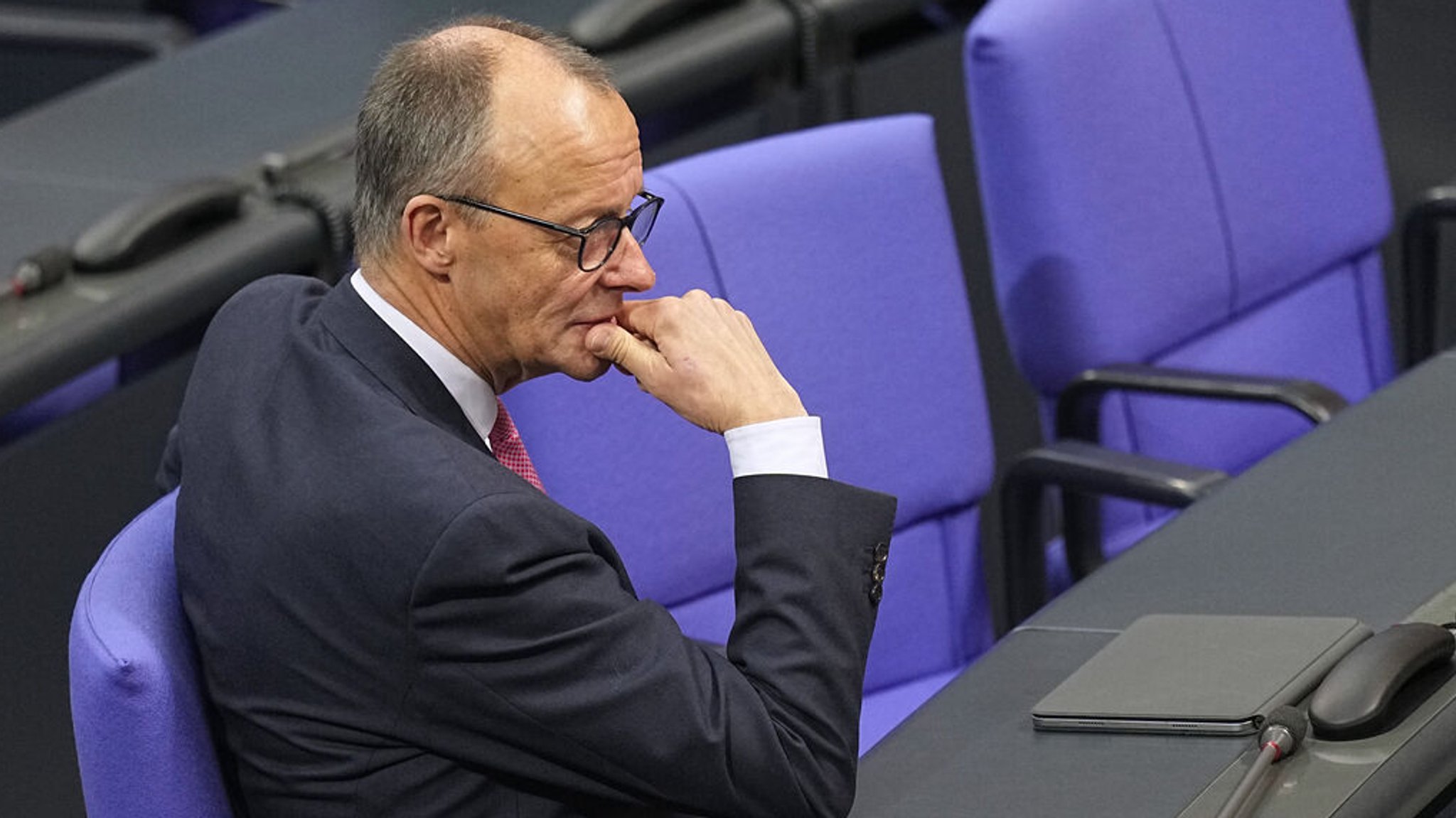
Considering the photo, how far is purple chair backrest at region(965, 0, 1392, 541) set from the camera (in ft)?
6.75

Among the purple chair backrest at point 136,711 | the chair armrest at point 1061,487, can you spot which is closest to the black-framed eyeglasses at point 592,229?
→ the purple chair backrest at point 136,711

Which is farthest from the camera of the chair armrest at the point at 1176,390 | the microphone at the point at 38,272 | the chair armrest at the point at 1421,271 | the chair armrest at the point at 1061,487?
the chair armrest at the point at 1421,271

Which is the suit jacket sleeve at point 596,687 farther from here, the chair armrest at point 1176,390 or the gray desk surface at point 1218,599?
the chair armrest at point 1176,390

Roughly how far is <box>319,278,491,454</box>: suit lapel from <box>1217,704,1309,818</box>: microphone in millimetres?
509

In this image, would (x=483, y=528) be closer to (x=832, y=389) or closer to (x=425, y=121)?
(x=425, y=121)

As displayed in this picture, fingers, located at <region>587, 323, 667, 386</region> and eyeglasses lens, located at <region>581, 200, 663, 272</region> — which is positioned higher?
eyeglasses lens, located at <region>581, 200, 663, 272</region>

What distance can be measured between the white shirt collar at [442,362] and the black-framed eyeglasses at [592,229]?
3.7 inches

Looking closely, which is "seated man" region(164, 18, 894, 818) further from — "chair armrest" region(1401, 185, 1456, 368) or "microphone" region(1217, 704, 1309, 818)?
"chair armrest" region(1401, 185, 1456, 368)

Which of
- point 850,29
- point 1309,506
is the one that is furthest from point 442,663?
point 850,29

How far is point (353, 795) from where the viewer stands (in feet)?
4.13

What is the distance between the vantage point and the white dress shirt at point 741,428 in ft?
4.47

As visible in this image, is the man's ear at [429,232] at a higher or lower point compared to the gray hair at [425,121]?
lower

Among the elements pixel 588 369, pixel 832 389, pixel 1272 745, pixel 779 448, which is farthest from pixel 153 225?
pixel 1272 745

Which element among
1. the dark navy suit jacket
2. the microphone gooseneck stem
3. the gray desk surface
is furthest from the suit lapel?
the microphone gooseneck stem
